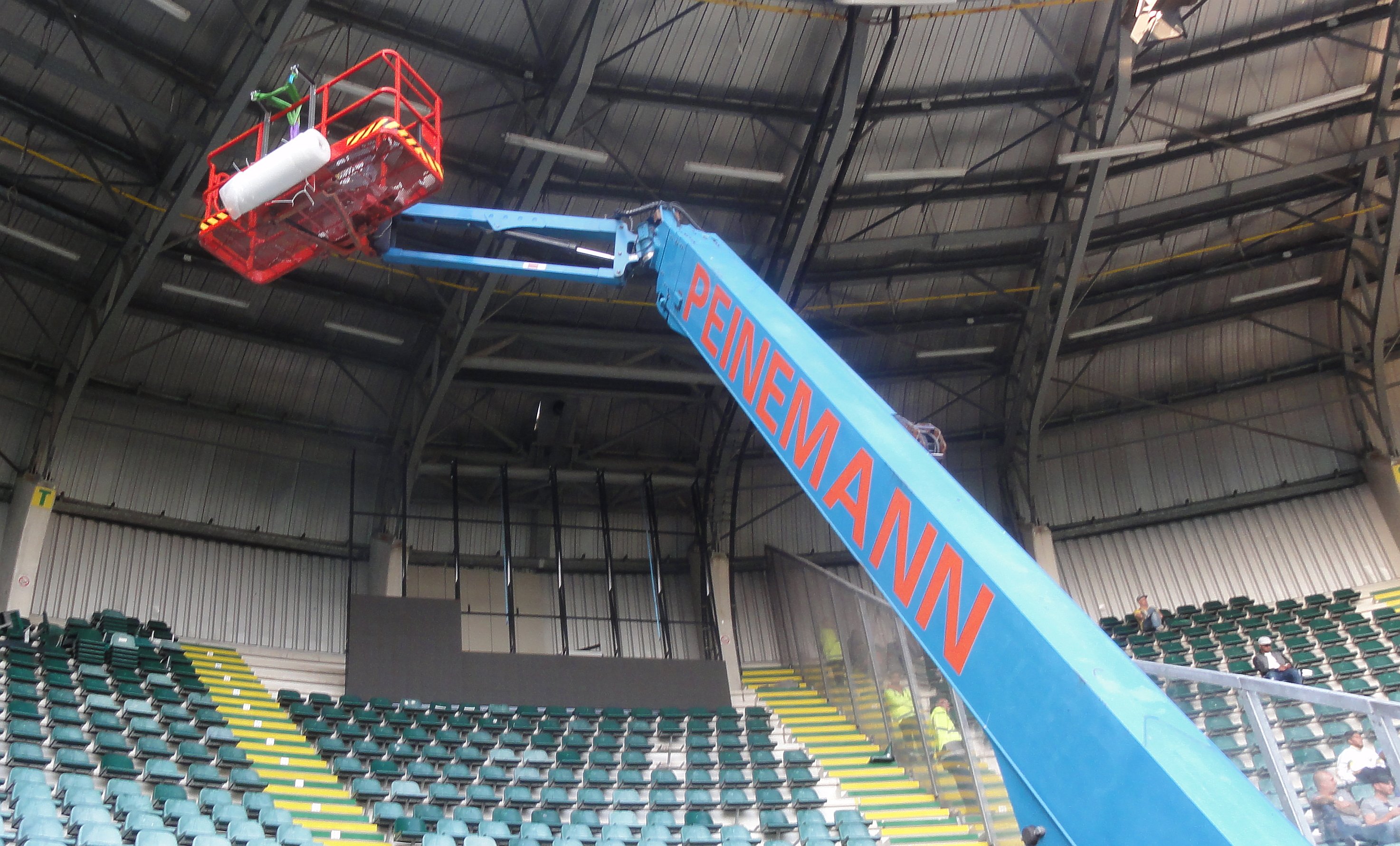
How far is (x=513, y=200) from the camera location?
20469 mm

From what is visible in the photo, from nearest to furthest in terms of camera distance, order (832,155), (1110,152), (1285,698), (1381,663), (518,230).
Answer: (1285,698) < (518,230) < (1110,152) < (832,155) < (1381,663)

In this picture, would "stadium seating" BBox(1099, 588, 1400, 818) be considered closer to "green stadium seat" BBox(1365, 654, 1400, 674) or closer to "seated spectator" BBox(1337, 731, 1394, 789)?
"green stadium seat" BBox(1365, 654, 1400, 674)

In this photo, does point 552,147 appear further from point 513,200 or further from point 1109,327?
point 1109,327

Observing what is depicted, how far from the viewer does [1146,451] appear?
29.6m

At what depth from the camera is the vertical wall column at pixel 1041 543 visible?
90.9ft

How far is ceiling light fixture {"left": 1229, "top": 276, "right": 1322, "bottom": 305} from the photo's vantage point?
25.6 meters

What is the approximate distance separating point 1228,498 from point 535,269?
80.7ft

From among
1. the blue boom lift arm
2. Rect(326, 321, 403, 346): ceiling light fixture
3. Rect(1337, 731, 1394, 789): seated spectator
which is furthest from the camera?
Rect(326, 321, 403, 346): ceiling light fixture

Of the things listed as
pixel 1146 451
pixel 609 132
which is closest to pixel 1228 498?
pixel 1146 451

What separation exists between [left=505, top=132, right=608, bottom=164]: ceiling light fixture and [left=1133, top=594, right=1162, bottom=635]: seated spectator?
1587 centimetres

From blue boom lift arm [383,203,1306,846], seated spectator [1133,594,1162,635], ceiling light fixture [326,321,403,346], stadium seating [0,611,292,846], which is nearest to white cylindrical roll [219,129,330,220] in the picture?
blue boom lift arm [383,203,1306,846]

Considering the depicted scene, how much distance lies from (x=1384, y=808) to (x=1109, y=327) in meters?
21.4

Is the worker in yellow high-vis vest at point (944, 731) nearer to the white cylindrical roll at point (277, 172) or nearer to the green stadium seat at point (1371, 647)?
the green stadium seat at point (1371, 647)

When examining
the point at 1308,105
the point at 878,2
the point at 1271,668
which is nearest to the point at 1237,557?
the point at 1308,105
